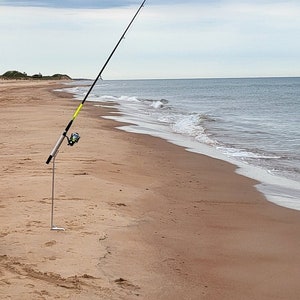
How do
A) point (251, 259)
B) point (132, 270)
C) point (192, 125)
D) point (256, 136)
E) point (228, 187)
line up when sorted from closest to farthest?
point (132, 270)
point (251, 259)
point (228, 187)
point (256, 136)
point (192, 125)

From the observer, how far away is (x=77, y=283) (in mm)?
4621

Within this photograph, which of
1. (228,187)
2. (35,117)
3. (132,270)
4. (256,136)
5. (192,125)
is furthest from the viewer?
(192,125)

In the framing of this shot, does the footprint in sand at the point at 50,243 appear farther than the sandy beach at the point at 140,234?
Yes

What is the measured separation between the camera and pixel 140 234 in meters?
6.30

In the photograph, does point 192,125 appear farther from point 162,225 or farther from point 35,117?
point 162,225

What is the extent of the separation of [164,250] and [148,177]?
13.3ft

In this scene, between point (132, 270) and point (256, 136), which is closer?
point (132, 270)

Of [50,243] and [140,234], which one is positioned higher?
[50,243]

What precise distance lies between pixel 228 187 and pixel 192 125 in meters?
12.7

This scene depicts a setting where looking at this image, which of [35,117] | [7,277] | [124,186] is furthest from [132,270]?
[35,117]

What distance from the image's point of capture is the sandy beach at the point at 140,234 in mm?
4789

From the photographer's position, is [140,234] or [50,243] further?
[140,234]

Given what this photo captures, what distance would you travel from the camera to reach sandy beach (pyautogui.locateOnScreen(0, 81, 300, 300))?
15.7 ft

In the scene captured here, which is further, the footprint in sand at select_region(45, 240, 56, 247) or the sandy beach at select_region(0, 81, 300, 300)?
the footprint in sand at select_region(45, 240, 56, 247)
